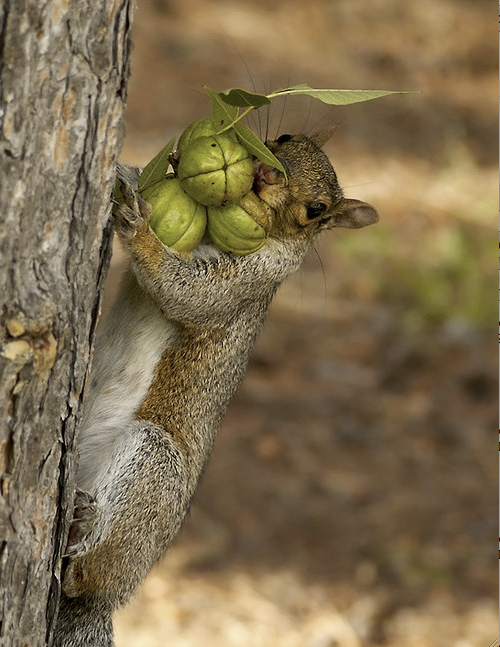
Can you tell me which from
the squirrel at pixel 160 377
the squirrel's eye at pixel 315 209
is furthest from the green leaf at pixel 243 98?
the squirrel's eye at pixel 315 209

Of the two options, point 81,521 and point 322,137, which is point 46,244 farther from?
point 322,137

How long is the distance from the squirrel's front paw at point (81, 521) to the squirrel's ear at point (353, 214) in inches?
50.8

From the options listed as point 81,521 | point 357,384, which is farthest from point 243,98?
point 357,384

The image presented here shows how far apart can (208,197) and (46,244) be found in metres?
0.63

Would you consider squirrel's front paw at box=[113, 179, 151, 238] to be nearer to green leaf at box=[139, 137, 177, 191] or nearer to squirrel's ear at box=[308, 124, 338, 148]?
green leaf at box=[139, 137, 177, 191]

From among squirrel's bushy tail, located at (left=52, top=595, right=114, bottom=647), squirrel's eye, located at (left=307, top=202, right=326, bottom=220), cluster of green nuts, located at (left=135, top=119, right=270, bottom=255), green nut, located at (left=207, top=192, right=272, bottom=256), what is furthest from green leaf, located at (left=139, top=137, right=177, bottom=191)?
squirrel's bushy tail, located at (left=52, top=595, right=114, bottom=647)

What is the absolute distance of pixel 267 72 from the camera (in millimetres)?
10109

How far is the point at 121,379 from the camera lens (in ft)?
10.4

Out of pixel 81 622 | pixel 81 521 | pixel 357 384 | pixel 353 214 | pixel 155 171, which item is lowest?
pixel 357 384

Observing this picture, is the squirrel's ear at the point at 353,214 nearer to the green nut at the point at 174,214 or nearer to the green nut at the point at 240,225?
the green nut at the point at 240,225

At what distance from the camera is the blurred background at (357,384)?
205 inches

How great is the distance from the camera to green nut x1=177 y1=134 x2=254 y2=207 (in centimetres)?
262

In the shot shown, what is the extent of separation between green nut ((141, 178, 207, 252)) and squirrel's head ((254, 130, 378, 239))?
1.05 feet

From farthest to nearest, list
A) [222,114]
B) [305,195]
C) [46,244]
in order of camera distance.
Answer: [305,195], [222,114], [46,244]
